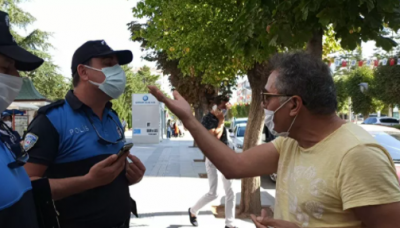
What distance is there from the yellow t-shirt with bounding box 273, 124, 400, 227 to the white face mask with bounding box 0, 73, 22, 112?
1.38 metres

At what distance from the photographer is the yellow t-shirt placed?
1695 millimetres

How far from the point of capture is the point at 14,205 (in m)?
1.41

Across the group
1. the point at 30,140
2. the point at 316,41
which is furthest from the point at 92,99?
the point at 316,41

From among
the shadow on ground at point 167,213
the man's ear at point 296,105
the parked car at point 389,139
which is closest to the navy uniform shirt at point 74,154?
the man's ear at point 296,105

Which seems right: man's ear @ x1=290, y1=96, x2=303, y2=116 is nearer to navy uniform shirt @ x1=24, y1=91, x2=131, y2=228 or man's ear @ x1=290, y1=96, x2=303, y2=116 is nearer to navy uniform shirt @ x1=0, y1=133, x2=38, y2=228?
navy uniform shirt @ x1=24, y1=91, x2=131, y2=228

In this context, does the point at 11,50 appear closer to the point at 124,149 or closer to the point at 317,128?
the point at 124,149

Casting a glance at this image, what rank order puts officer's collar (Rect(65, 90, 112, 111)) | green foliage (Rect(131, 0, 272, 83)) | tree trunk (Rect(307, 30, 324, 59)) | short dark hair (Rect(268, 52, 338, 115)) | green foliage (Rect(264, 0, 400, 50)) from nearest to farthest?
short dark hair (Rect(268, 52, 338, 115)) → officer's collar (Rect(65, 90, 112, 111)) → green foliage (Rect(264, 0, 400, 50)) → tree trunk (Rect(307, 30, 324, 59)) → green foliage (Rect(131, 0, 272, 83))

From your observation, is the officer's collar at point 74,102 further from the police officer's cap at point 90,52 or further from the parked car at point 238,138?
the parked car at point 238,138

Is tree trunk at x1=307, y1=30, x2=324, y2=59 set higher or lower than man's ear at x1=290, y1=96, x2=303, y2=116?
higher

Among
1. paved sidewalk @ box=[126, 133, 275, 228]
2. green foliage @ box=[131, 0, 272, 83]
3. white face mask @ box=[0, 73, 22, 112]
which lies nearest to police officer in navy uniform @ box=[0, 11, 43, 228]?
white face mask @ box=[0, 73, 22, 112]

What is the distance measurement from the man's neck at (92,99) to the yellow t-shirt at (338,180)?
1293mm

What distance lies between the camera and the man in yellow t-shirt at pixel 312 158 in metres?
1.71

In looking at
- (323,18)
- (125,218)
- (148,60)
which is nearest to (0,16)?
(125,218)

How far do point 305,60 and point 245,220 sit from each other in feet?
18.5
